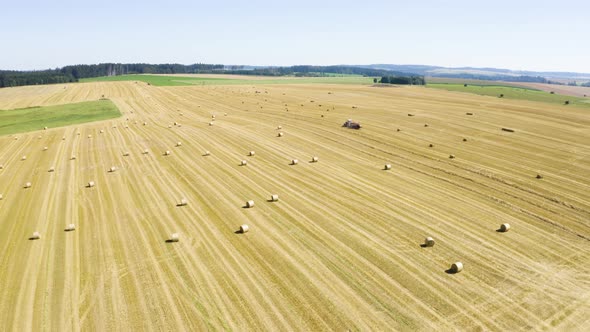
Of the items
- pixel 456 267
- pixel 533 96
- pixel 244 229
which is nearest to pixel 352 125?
pixel 244 229

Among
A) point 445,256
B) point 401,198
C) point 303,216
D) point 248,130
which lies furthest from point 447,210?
point 248,130

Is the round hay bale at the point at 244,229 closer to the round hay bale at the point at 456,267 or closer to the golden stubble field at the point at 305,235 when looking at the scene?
the golden stubble field at the point at 305,235

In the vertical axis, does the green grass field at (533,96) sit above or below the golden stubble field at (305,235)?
above

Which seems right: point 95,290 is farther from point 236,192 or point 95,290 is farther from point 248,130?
point 248,130

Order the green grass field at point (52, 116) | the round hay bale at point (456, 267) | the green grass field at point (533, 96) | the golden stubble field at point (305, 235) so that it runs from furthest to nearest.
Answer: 1. the green grass field at point (533, 96)
2. the green grass field at point (52, 116)
3. the round hay bale at point (456, 267)
4. the golden stubble field at point (305, 235)

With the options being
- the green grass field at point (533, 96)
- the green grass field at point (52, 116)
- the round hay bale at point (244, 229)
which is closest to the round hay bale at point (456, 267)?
the round hay bale at point (244, 229)

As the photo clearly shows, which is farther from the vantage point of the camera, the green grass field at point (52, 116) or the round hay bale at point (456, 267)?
the green grass field at point (52, 116)

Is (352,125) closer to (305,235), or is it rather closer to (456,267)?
(305,235)
